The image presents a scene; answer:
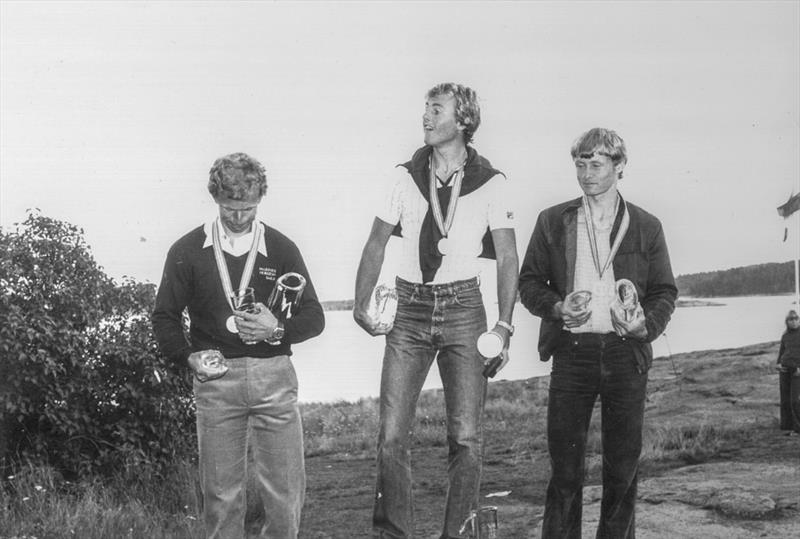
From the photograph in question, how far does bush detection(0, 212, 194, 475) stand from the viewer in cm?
856

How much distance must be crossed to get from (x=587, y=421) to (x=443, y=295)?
3.11 feet

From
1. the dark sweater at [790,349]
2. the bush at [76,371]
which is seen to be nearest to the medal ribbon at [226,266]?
the bush at [76,371]

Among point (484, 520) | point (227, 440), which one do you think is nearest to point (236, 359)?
point (227, 440)

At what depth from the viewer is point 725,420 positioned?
13.0 meters

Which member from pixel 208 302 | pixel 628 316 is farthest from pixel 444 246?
pixel 208 302

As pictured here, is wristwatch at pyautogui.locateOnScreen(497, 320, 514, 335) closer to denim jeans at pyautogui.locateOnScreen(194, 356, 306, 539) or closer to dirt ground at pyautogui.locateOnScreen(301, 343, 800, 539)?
denim jeans at pyautogui.locateOnScreen(194, 356, 306, 539)

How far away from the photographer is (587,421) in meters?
5.97

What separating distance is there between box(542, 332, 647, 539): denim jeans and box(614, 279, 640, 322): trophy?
145 millimetres

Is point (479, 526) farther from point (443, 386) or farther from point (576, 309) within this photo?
point (576, 309)

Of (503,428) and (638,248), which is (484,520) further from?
(503,428)

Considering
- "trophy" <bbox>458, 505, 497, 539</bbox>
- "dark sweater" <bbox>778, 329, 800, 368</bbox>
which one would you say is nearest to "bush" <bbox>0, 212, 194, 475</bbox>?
"trophy" <bbox>458, 505, 497, 539</bbox>

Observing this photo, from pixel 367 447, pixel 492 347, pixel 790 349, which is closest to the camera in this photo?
pixel 492 347

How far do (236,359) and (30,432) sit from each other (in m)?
3.90

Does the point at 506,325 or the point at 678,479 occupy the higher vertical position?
the point at 506,325
